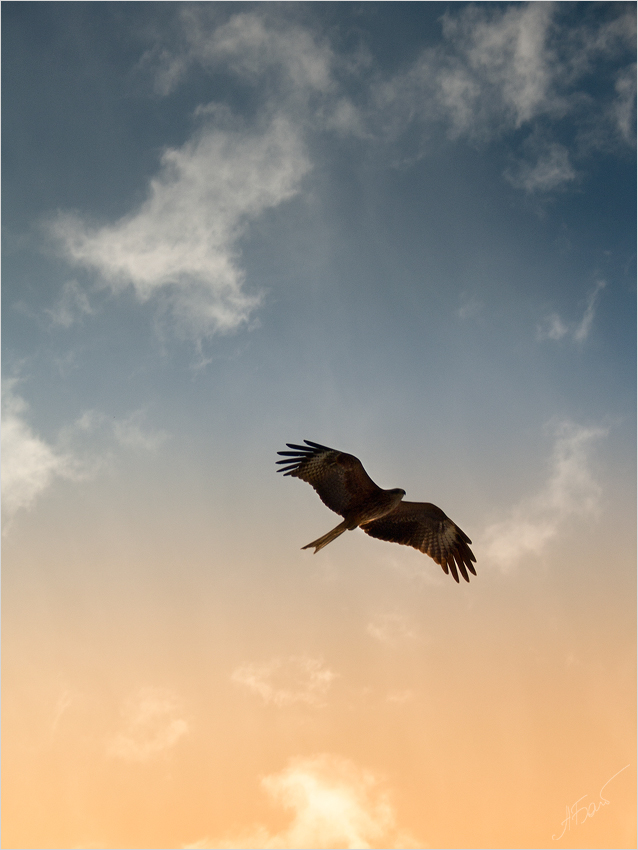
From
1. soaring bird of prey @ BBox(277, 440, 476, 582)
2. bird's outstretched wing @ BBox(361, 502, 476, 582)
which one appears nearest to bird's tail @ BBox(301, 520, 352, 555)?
soaring bird of prey @ BBox(277, 440, 476, 582)

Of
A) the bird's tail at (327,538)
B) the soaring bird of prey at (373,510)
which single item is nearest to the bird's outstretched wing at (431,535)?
the soaring bird of prey at (373,510)

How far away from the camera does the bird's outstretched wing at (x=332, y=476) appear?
11578mm

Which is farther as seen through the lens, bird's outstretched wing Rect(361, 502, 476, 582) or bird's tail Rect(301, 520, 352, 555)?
bird's outstretched wing Rect(361, 502, 476, 582)

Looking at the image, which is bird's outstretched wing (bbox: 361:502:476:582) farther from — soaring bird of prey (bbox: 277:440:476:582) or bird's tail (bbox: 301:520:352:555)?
bird's tail (bbox: 301:520:352:555)

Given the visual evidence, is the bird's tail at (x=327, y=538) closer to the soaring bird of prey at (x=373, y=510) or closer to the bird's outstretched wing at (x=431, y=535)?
the soaring bird of prey at (x=373, y=510)

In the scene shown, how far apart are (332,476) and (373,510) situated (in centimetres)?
125

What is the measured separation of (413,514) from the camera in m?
12.5

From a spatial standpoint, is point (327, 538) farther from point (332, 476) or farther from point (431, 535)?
point (431, 535)

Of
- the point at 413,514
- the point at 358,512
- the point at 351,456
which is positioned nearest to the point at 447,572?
the point at 413,514

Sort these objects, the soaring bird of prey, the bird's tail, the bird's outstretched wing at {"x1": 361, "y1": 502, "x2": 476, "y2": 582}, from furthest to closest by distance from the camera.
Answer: the bird's outstretched wing at {"x1": 361, "y1": 502, "x2": 476, "y2": 582}, the soaring bird of prey, the bird's tail

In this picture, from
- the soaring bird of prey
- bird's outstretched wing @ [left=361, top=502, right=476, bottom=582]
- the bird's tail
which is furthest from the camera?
bird's outstretched wing @ [left=361, top=502, right=476, bottom=582]

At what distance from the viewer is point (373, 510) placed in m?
11.5

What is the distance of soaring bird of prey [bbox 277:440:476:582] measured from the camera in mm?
11445

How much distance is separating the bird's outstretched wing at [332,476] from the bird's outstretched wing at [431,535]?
1154 mm
